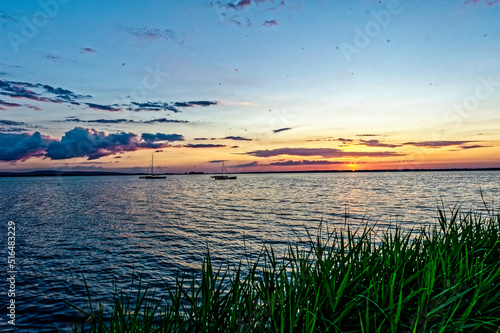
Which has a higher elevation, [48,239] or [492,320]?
[492,320]

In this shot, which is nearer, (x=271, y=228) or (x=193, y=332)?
(x=193, y=332)

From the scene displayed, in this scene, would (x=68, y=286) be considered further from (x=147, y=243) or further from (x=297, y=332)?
(x=297, y=332)

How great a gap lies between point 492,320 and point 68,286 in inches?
599

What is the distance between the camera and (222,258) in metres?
18.0

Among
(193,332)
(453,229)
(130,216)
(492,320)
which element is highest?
(453,229)

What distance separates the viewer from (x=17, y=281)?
14.7 meters

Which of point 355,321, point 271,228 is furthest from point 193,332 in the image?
point 271,228

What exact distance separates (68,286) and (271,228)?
670 inches

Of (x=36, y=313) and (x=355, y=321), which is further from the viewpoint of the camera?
(x=36, y=313)

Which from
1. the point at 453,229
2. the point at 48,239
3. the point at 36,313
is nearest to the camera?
the point at 453,229

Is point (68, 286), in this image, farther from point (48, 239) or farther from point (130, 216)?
point (130, 216)

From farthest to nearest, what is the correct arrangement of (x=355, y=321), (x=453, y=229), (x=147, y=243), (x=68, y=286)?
(x=147, y=243), (x=68, y=286), (x=453, y=229), (x=355, y=321)

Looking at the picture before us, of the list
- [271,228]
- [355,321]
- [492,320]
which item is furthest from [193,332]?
[271,228]

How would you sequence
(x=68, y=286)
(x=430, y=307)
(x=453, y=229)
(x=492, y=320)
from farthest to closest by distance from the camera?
(x=68, y=286)
(x=453, y=229)
(x=430, y=307)
(x=492, y=320)
